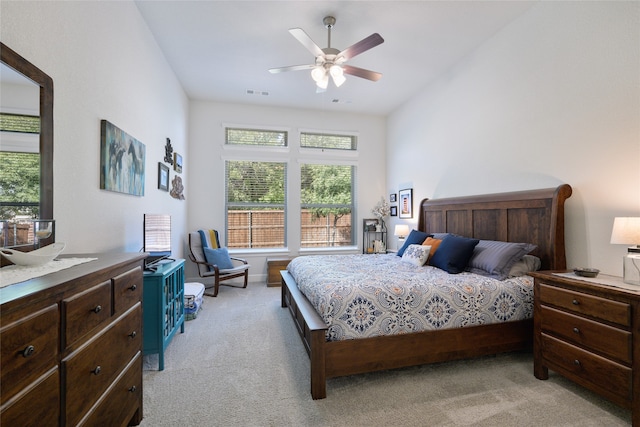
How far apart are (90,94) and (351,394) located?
2.81 meters

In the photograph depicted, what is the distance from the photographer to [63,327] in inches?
38.7

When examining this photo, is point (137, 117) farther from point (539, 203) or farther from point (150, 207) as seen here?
point (539, 203)

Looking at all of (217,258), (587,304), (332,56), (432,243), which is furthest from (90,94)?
(587,304)

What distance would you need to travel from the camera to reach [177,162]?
14.2ft

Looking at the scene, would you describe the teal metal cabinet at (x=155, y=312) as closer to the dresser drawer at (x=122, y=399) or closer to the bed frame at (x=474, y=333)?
the dresser drawer at (x=122, y=399)

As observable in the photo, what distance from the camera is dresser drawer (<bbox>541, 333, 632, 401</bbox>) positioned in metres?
1.69

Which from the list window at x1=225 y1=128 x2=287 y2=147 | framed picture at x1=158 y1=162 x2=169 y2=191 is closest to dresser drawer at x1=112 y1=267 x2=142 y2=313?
framed picture at x1=158 y1=162 x2=169 y2=191

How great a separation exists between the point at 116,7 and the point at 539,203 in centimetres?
416

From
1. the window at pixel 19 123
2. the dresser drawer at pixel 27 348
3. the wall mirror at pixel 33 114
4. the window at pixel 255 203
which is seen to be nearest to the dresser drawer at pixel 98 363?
the dresser drawer at pixel 27 348

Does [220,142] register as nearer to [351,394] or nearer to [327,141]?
[327,141]

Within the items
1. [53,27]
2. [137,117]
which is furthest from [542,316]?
[137,117]

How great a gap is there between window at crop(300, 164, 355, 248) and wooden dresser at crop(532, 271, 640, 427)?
3.94m

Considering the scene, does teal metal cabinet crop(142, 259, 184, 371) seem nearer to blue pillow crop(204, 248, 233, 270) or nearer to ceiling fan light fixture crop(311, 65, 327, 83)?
blue pillow crop(204, 248, 233, 270)

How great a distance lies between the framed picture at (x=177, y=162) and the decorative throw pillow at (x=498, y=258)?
4.14 metres
